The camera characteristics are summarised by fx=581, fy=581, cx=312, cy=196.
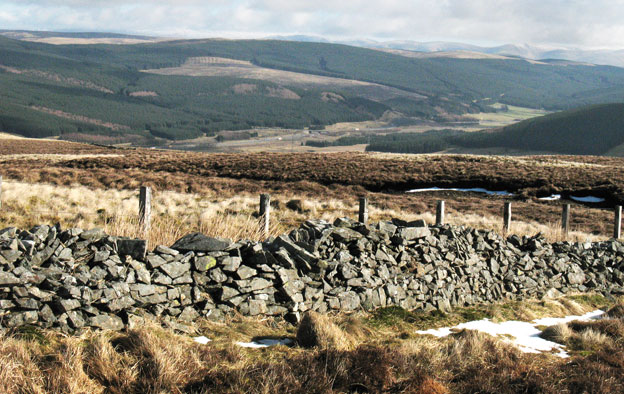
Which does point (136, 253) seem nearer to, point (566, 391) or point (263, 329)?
point (263, 329)

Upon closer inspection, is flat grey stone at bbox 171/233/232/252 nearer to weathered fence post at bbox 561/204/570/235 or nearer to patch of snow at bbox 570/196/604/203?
weathered fence post at bbox 561/204/570/235

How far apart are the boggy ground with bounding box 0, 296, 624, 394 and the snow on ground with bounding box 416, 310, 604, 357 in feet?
1.24

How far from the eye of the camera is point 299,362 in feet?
23.4

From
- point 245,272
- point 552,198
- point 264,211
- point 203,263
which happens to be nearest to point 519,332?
point 245,272

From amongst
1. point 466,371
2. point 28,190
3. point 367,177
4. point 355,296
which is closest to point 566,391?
point 466,371

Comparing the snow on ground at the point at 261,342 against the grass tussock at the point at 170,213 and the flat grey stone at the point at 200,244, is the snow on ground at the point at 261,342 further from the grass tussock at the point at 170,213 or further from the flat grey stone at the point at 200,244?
the grass tussock at the point at 170,213

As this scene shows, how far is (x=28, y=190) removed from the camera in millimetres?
21516

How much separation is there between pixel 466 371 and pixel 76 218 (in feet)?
39.9

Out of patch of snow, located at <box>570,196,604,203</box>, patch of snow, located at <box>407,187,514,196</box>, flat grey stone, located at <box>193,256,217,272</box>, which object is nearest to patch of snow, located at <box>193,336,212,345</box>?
flat grey stone, located at <box>193,256,217,272</box>

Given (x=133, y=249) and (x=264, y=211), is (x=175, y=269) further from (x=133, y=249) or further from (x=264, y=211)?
(x=264, y=211)

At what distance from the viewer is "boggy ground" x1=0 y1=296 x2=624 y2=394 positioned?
20.3 feet

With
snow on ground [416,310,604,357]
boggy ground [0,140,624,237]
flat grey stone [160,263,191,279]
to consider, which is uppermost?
flat grey stone [160,263,191,279]

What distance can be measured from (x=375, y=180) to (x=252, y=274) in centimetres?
3475

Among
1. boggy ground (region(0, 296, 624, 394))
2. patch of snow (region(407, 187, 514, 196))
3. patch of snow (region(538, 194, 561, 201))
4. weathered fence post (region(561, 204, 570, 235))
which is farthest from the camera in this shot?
patch of snow (region(407, 187, 514, 196))
